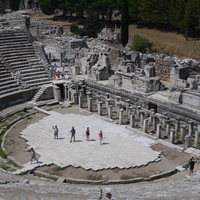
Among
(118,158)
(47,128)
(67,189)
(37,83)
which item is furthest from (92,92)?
(67,189)

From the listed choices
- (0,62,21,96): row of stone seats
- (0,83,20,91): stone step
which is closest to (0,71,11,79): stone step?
(0,62,21,96): row of stone seats

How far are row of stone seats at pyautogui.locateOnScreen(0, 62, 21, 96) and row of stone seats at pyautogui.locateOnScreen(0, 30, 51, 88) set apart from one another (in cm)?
55

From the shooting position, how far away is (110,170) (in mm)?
19938

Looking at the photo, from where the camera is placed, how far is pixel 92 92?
31219 mm

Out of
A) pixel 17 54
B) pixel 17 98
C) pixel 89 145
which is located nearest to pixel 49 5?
pixel 17 54

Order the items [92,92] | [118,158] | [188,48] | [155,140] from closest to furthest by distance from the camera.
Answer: [118,158]
[155,140]
[92,92]
[188,48]

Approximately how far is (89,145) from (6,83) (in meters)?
11.3

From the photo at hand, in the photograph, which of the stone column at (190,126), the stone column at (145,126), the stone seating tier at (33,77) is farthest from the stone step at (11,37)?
the stone column at (190,126)

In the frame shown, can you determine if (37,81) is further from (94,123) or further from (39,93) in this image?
(94,123)

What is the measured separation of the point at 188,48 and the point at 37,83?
27.1 meters

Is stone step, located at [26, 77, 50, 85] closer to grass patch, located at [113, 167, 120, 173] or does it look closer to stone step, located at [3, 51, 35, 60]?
stone step, located at [3, 51, 35, 60]

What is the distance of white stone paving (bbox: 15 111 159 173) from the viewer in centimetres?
2080

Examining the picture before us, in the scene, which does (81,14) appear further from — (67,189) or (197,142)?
(67,189)

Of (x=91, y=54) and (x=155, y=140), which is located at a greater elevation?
(x=91, y=54)
